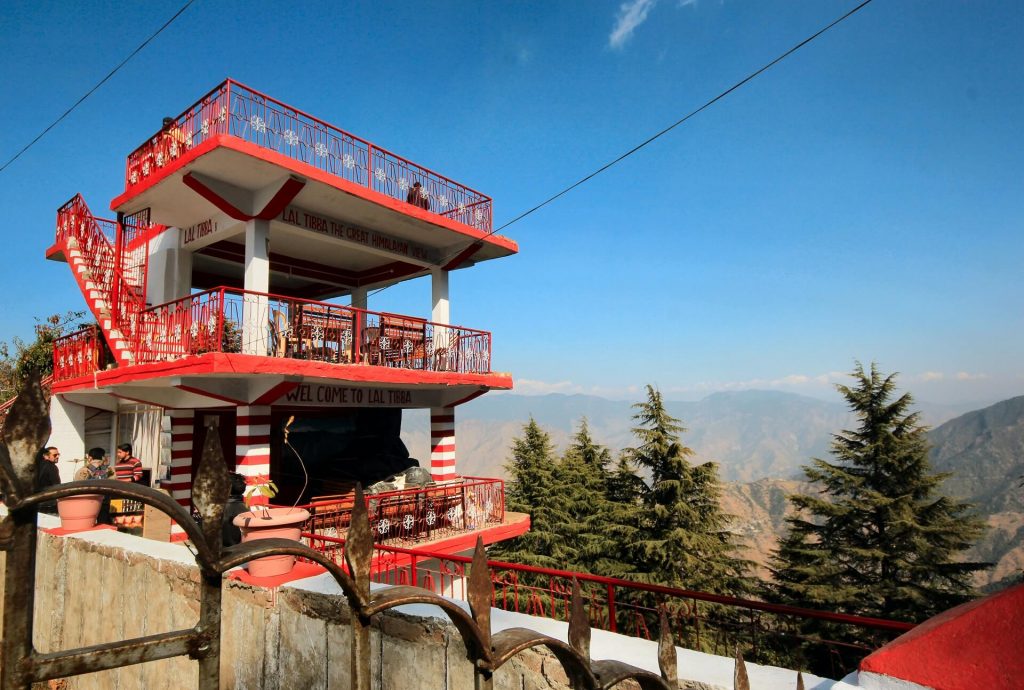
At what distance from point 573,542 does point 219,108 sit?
65.5 ft

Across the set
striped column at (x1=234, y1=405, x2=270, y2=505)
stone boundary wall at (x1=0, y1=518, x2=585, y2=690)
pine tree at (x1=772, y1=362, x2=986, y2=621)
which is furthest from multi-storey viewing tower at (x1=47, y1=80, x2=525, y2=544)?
pine tree at (x1=772, y1=362, x2=986, y2=621)

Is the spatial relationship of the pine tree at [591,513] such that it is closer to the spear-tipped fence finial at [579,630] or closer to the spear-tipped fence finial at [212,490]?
the spear-tipped fence finial at [579,630]

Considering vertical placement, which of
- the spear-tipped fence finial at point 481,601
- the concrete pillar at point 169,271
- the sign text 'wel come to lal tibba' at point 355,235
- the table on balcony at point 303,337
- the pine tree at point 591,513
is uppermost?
the sign text 'wel come to lal tibba' at point 355,235

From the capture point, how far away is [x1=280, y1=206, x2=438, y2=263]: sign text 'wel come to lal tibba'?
34.8 ft

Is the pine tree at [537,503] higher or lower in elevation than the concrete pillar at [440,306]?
lower

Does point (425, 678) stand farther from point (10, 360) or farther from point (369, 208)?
point (10, 360)

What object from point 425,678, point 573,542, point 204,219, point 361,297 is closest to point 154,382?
point 204,219

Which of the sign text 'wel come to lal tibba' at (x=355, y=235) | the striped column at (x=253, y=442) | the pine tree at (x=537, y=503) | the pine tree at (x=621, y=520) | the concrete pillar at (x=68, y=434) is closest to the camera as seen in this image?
the striped column at (x=253, y=442)

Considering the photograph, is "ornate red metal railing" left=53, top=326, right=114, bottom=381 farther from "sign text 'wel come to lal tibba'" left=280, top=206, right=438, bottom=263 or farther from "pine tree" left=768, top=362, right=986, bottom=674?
"pine tree" left=768, top=362, right=986, bottom=674

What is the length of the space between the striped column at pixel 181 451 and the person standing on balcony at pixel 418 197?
251 inches

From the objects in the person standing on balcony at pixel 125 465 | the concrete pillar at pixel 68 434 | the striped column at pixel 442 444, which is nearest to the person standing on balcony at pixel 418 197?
the striped column at pixel 442 444

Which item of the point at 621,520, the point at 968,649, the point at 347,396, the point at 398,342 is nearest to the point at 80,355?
the point at 347,396

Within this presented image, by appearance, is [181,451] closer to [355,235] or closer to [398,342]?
[398,342]

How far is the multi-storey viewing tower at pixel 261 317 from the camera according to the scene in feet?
30.0
